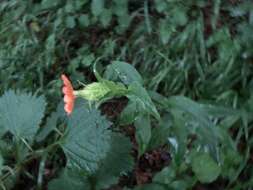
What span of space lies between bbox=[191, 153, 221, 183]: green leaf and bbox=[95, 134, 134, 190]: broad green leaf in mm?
466

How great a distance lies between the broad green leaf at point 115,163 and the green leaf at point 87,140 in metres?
0.17

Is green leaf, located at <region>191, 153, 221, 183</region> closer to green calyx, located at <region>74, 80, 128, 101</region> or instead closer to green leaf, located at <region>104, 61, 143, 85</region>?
green leaf, located at <region>104, 61, 143, 85</region>

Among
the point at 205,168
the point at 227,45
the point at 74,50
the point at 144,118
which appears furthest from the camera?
the point at 74,50

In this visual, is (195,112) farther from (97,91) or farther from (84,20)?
(84,20)

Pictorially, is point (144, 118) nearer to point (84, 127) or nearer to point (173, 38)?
point (84, 127)

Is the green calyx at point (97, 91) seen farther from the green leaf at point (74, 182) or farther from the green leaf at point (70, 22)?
the green leaf at point (70, 22)

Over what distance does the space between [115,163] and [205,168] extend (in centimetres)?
53

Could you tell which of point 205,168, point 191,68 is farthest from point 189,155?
point 191,68

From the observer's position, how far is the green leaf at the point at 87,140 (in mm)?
1389

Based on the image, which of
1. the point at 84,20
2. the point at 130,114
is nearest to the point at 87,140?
the point at 130,114

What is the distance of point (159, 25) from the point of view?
2.51 m

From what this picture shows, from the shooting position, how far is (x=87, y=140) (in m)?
1.40

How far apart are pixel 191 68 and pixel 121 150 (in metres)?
0.96

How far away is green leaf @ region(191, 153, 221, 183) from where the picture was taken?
77.2 inches
